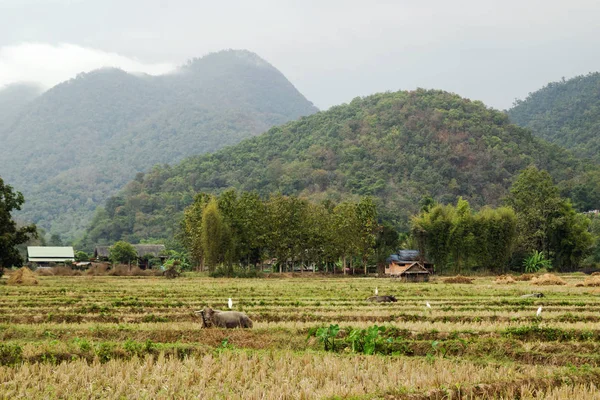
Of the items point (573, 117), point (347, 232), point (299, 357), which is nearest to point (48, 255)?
point (347, 232)

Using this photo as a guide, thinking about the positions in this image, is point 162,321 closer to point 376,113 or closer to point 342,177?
point 342,177

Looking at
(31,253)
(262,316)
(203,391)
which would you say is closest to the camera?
(203,391)

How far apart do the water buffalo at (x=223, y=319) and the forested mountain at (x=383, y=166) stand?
272 feet

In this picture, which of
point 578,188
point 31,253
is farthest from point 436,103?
point 31,253

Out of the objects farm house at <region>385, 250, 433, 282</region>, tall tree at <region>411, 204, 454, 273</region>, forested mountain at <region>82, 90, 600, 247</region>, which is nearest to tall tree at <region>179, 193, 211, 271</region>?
farm house at <region>385, 250, 433, 282</region>

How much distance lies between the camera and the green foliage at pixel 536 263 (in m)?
64.4

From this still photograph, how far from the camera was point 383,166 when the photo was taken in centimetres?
12825

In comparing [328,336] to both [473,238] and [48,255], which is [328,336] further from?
[48,255]

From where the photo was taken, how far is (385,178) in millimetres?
124188

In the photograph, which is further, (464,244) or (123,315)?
(464,244)

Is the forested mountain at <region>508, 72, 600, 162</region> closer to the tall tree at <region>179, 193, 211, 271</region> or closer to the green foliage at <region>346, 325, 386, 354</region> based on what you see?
the tall tree at <region>179, 193, 211, 271</region>

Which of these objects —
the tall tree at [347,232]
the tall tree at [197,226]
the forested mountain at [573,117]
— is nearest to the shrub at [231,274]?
the tall tree at [197,226]

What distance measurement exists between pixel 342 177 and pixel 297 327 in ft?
365

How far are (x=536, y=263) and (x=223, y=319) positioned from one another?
5544cm
